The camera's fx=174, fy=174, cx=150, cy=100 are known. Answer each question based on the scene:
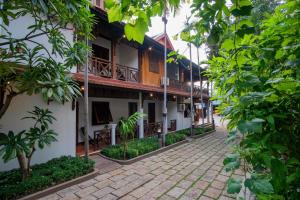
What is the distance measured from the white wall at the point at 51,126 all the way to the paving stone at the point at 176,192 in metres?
3.74

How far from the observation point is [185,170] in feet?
17.8

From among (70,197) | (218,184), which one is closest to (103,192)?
(70,197)

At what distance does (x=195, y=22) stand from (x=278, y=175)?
895 mm

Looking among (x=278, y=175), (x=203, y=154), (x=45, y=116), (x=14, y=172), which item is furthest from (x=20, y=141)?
(x=203, y=154)

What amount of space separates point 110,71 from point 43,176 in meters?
5.08

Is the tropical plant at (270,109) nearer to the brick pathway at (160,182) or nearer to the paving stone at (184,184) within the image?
the brick pathway at (160,182)

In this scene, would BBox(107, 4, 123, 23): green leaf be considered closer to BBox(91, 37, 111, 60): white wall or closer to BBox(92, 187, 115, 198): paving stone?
BBox(92, 187, 115, 198): paving stone

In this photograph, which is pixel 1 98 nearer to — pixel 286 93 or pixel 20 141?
pixel 20 141

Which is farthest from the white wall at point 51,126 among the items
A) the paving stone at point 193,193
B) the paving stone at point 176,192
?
the paving stone at point 193,193

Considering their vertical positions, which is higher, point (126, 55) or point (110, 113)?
point (126, 55)

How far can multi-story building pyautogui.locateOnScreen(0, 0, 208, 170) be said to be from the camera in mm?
5109

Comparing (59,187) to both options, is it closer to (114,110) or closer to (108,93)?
(108,93)

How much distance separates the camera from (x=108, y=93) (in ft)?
26.8

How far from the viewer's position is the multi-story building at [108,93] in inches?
201
